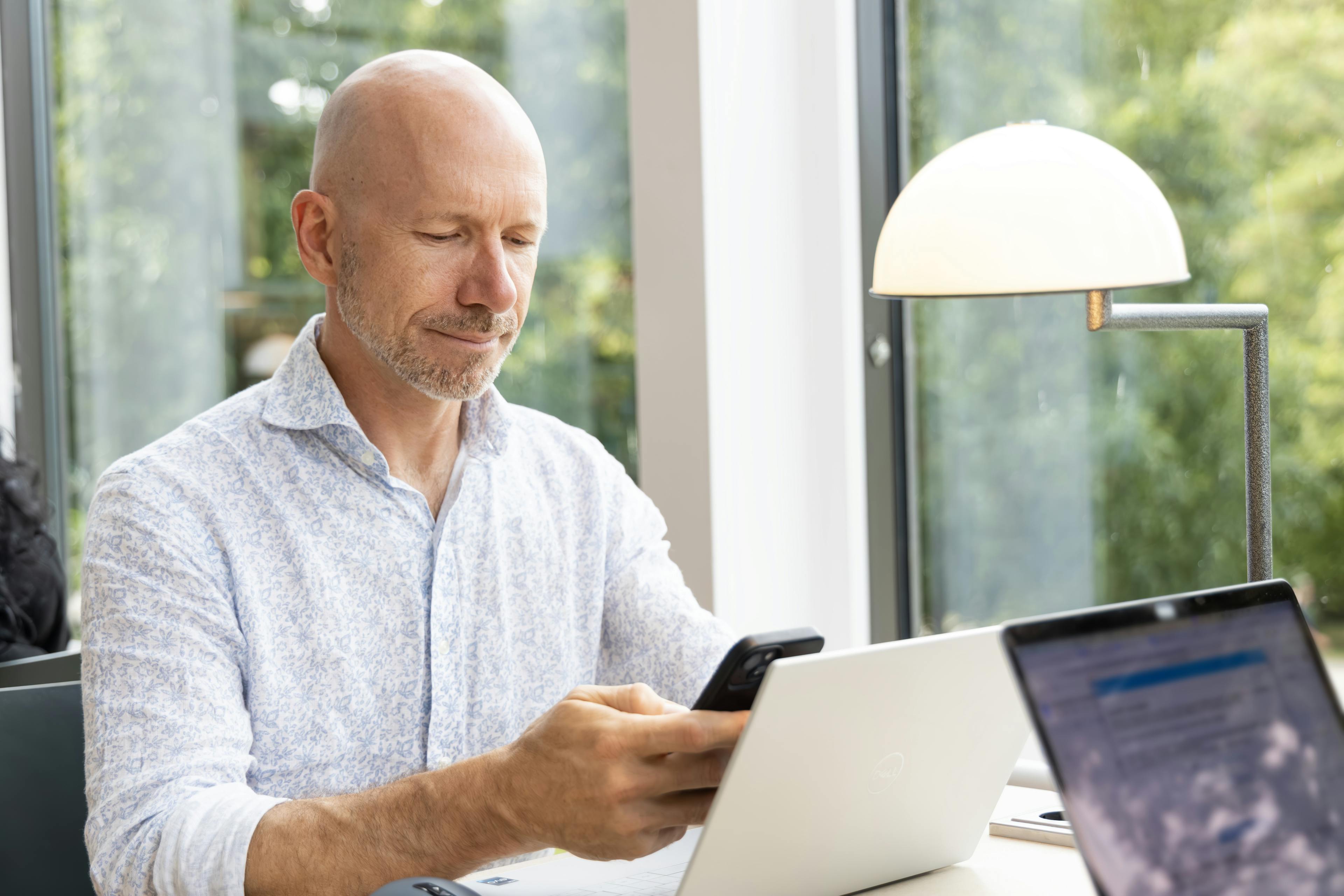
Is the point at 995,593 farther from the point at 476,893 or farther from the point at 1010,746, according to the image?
the point at 476,893

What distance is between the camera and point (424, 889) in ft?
3.19

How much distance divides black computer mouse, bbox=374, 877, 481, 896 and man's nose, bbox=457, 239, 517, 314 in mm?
672

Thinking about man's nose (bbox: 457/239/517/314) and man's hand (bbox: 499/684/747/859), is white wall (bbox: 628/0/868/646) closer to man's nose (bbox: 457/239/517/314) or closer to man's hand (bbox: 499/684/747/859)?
man's nose (bbox: 457/239/517/314)

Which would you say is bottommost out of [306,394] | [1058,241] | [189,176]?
[306,394]

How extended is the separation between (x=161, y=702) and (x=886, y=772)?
2.05 feet

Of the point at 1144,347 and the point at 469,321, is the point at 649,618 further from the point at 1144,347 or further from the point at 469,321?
the point at 1144,347

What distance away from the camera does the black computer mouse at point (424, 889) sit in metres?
0.96

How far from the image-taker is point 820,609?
2432 mm

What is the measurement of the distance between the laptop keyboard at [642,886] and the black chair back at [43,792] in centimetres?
63

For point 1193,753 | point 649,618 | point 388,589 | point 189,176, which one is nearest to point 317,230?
point 388,589

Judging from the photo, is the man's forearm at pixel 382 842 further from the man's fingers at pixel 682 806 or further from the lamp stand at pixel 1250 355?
the lamp stand at pixel 1250 355

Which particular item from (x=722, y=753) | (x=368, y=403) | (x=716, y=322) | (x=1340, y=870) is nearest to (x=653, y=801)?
(x=722, y=753)

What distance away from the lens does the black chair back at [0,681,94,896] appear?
1385mm

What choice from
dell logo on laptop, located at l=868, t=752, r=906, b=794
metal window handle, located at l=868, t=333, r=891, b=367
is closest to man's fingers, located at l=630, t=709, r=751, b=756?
dell logo on laptop, located at l=868, t=752, r=906, b=794
